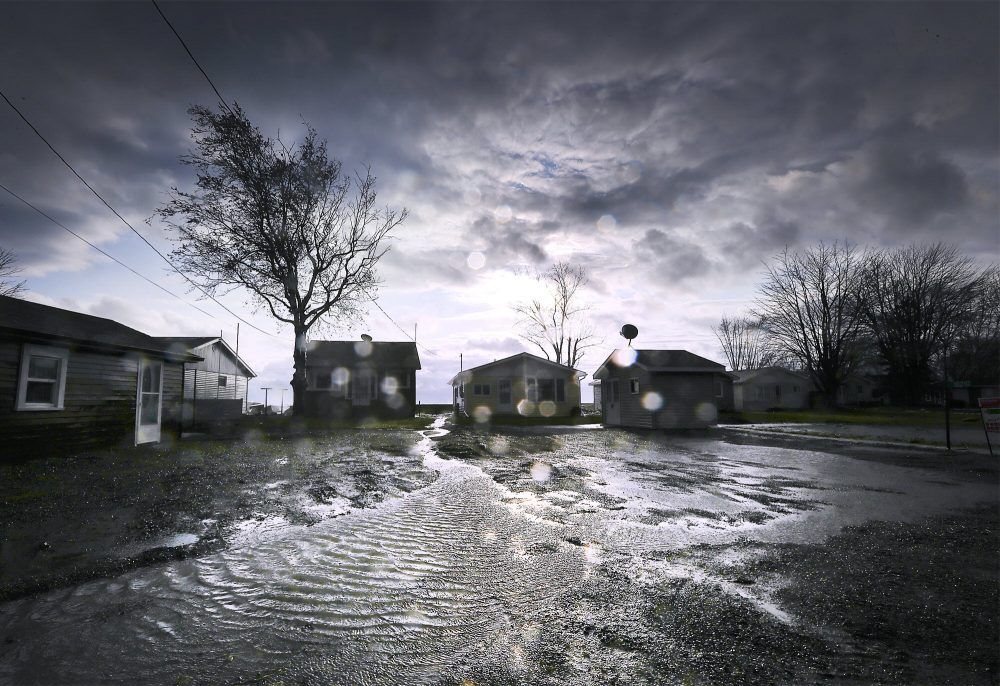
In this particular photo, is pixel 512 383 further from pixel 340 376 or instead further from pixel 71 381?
pixel 71 381

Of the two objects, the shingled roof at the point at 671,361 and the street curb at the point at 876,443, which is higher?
the shingled roof at the point at 671,361

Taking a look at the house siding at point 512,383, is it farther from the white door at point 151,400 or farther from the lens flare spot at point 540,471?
the lens flare spot at point 540,471

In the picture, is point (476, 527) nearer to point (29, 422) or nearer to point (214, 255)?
point (29, 422)

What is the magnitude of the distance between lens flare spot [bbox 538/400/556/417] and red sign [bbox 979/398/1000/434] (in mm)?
23886

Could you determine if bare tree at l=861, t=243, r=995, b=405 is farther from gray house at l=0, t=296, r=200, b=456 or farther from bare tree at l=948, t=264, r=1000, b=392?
gray house at l=0, t=296, r=200, b=456

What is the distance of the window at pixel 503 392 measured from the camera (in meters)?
34.9

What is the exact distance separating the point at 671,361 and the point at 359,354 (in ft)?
68.4

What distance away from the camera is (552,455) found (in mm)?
13398

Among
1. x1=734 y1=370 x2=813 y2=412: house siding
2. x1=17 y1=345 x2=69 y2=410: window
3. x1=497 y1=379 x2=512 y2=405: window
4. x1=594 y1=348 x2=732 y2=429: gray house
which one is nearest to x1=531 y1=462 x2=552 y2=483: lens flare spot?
x1=17 y1=345 x2=69 y2=410: window

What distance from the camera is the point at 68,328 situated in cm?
1237

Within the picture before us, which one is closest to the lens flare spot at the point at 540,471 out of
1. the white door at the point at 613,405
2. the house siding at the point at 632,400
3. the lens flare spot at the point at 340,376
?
the house siding at the point at 632,400

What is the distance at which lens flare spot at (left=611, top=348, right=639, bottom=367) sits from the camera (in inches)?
997

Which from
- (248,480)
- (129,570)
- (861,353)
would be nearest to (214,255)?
(248,480)

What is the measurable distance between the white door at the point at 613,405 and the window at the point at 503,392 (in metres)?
8.63
